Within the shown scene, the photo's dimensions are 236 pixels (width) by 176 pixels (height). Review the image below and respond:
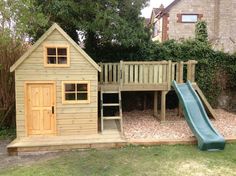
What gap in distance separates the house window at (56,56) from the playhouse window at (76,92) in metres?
0.76

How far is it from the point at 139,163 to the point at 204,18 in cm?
1698

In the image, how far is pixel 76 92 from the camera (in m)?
9.28

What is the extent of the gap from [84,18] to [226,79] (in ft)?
27.7

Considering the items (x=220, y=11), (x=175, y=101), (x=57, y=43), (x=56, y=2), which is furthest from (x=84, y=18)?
(x=220, y=11)

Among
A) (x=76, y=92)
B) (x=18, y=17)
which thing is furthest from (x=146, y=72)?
(x=18, y=17)

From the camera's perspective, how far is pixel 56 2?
10562 mm

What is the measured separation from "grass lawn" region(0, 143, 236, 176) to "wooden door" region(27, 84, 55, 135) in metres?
1.76

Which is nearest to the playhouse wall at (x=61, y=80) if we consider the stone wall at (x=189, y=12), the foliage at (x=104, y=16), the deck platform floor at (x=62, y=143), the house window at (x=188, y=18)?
the deck platform floor at (x=62, y=143)

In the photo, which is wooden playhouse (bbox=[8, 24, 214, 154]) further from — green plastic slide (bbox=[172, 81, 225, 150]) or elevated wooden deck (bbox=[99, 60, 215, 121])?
green plastic slide (bbox=[172, 81, 225, 150])

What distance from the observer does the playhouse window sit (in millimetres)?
9227

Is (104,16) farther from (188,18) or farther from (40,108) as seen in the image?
(188,18)

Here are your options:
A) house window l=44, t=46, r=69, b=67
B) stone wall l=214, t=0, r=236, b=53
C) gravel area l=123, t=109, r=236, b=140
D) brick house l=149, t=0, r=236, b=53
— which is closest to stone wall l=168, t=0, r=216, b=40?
brick house l=149, t=0, r=236, b=53

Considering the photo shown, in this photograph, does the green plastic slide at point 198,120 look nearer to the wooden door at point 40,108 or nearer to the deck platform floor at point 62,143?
the deck platform floor at point 62,143

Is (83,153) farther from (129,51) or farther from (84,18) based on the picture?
(129,51)
